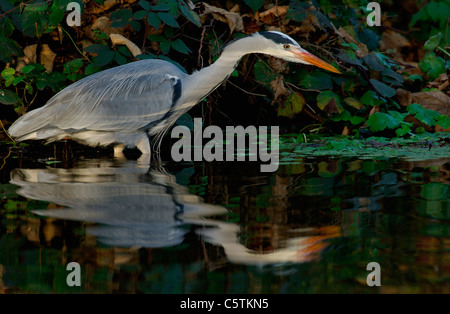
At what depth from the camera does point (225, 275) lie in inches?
98.6

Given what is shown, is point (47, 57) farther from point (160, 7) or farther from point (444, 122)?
point (444, 122)

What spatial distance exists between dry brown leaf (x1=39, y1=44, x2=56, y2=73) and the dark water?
242 centimetres

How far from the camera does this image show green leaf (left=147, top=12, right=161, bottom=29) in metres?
6.12

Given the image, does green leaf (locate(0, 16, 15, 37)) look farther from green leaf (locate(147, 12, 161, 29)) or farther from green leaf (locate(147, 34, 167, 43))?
green leaf (locate(147, 12, 161, 29))

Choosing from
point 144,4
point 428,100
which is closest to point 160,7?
point 144,4

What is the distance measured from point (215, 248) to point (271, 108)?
5073mm

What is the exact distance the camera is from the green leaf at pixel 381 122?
676 cm

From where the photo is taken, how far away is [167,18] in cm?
614

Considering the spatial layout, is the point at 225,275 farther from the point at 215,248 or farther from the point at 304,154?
the point at 304,154

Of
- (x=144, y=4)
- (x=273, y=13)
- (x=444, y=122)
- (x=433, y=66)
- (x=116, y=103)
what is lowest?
(x=444, y=122)

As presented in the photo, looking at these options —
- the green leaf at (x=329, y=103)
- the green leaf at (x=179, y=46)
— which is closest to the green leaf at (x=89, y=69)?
the green leaf at (x=179, y=46)

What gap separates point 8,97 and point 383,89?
3928 mm

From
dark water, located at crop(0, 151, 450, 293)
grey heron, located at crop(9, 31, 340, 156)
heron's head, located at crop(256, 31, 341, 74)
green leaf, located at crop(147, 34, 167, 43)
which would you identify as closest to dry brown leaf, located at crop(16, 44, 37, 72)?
grey heron, located at crop(9, 31, 340, 156)

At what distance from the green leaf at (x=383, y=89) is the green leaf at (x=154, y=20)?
99.5 inches
